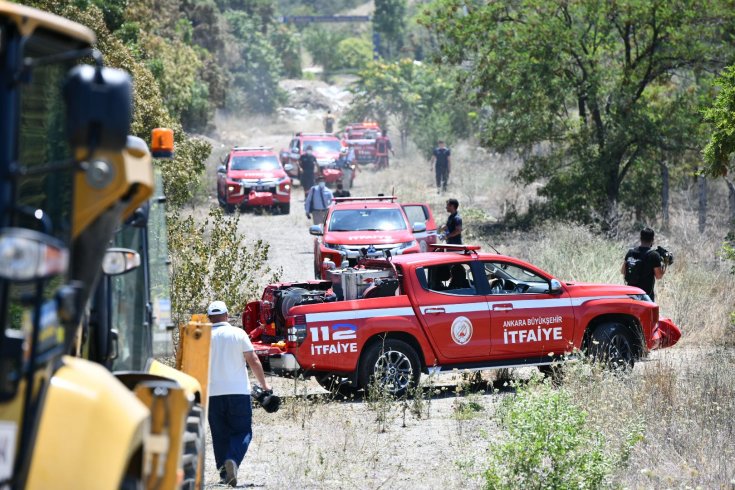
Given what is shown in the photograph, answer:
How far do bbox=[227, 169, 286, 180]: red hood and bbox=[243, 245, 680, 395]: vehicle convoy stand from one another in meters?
16.3

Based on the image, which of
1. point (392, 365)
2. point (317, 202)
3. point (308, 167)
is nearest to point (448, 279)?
point (392, 365)

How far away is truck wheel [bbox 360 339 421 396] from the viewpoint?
1193 cm

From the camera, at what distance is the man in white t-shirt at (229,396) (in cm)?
879

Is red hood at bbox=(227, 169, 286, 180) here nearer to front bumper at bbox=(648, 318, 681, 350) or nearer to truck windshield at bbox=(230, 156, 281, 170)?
truck windshield at bbox=(230, 156, 281, 170)

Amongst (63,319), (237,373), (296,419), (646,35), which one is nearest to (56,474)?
(63,319)

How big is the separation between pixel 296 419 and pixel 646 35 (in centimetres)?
1571

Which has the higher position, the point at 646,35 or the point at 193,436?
the point at 646,35

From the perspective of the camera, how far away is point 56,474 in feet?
12.9

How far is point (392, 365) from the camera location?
39.4 ft

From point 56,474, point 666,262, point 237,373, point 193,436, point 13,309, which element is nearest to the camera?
point 56,474

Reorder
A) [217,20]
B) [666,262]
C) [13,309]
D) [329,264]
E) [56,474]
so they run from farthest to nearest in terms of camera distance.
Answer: [217,20]
[329,264]
[666,262]
[13,309]
[56,474]

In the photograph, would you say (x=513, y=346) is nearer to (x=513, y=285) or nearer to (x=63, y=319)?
(x=513, y=285)

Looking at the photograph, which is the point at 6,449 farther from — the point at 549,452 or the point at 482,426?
the point at 482,426

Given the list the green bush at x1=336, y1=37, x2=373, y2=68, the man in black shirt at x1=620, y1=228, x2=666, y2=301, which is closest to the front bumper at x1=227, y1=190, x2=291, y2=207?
the man in black shirt at x1=620, y1=228, x2=666, y2=301
